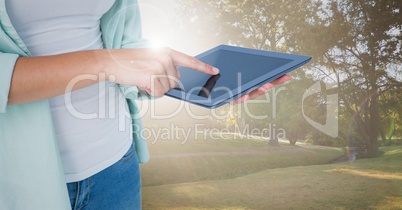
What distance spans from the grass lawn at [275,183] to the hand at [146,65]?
2.54 meters

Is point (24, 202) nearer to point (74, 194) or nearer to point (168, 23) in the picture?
point (74, 194)

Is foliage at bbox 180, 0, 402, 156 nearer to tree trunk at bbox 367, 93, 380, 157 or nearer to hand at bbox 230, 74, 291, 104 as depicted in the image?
tree trunk at bbox 367, 93, 380, 157

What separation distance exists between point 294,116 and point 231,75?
3990mm

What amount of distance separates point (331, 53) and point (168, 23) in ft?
8.08

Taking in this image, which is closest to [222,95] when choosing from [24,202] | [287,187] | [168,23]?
[24,202]

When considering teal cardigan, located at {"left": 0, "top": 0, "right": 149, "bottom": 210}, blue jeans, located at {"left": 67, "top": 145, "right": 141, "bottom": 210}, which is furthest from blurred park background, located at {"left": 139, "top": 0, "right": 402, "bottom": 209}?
teal cardigan, located at {"left": 0, "top": 0, "right": 149, "bottom": 210}

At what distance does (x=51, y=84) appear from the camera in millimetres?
352

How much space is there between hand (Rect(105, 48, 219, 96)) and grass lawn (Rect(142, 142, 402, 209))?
2541 mm

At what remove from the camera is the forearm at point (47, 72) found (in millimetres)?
342

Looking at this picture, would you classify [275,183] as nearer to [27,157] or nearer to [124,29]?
[124,29]

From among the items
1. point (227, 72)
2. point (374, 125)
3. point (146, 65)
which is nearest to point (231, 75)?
point (227, 72)

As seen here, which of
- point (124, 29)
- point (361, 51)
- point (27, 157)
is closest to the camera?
point (27, 157)

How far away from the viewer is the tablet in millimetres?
450

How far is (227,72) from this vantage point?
20.9 inches
